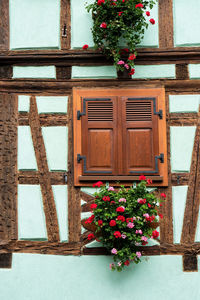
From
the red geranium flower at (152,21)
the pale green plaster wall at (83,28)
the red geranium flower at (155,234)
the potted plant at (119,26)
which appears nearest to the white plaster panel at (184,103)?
the potted plant at (119,26)

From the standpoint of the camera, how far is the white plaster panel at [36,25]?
4090 mm

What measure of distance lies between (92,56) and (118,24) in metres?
0.48

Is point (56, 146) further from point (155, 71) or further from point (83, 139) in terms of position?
point (155, 71)

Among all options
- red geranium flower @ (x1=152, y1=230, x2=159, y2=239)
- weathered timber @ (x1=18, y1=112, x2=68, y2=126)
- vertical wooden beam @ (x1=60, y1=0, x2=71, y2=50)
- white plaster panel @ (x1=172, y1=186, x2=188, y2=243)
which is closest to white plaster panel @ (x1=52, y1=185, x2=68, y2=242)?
weathered timber @ (x1=18, y1=112, x2=68, y2=126)

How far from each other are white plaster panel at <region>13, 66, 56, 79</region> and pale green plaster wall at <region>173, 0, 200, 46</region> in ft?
5.12

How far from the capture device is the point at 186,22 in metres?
4.07

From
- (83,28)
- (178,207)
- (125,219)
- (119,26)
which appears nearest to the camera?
(125,219)

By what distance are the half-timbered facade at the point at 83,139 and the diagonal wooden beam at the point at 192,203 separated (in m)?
0.01

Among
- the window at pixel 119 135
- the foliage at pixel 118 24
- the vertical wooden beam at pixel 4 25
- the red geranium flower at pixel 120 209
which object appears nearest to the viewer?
the red geranium flower at pixel 120 209

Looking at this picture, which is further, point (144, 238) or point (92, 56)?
point (92, 56)

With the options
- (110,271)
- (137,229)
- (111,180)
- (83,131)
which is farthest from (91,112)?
(110,271)

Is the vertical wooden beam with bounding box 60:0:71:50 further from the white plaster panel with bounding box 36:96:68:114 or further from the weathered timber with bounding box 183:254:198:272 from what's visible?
the weathered timber with bounding box 183:254:198:272

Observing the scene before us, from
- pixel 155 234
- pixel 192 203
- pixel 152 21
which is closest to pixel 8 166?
pixel 155 234

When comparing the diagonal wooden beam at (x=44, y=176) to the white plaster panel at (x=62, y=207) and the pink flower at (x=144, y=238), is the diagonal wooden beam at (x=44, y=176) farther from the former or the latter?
the pink flower at (x=144, y=238)
